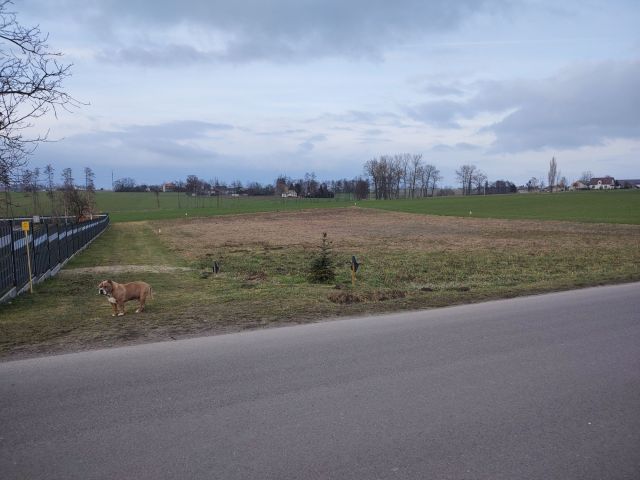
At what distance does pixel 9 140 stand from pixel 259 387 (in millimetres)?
8042

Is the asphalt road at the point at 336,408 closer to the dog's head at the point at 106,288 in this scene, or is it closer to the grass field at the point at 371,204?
the dog's head at the point at 106,288

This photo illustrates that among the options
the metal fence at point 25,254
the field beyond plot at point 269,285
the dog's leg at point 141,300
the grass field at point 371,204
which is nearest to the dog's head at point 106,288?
the field beyond plot at point 269,285

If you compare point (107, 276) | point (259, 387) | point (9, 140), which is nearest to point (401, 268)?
→ point (107, 276)

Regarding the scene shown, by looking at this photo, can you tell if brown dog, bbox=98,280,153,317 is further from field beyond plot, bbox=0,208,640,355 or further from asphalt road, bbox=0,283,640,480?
asphalt road, bbox=0,283,640,480

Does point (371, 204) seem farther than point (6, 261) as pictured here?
Yes

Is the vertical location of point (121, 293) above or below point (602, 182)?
below

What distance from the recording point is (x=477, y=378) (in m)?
5.62

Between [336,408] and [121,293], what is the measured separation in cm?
627

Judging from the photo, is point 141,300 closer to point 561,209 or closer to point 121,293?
point 121,293

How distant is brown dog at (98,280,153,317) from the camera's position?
9.60 m

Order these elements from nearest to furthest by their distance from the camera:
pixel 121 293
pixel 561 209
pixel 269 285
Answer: pixel 121 293 → pixel 269 285 → pixel 561 209

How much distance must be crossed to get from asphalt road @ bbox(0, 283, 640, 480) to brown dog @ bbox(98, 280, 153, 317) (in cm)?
289

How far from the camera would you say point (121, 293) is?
9766 millimetres

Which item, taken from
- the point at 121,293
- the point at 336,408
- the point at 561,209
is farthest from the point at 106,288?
the point at 561,209
